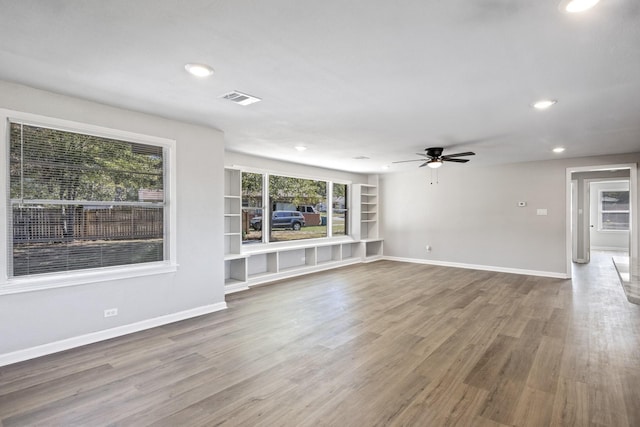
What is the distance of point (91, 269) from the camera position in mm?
3340

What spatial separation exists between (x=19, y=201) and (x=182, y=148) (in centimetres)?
163

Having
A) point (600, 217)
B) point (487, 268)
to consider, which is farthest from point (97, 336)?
point (600, 217)

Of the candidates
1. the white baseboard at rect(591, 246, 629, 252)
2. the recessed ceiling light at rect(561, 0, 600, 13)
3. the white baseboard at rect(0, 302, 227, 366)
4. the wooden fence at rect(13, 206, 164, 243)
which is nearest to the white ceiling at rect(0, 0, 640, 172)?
the recessed ceiling light at rect(561, 0, 600, 13)

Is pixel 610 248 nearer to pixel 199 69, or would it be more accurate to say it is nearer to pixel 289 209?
pixel 289 209

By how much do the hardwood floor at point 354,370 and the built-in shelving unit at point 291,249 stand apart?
1236 mm

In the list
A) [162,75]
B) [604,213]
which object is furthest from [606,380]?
[604,213]

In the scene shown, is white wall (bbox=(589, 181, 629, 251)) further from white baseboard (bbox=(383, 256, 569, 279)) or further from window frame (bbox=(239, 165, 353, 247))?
window frame (bbox=(239, 165, 353, 247))

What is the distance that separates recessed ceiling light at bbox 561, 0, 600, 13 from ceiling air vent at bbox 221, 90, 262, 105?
2.38m

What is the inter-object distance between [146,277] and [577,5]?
4255 mm

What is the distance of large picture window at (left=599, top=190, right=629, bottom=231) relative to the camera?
1047 cm

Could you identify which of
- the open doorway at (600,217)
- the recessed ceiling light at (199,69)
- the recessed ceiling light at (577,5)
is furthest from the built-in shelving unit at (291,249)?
the open doorway at (600,217)

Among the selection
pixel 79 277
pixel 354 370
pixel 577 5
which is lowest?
pixel 354 370

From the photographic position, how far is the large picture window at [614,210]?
34.3ft

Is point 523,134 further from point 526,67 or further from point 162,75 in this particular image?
point 162,75
